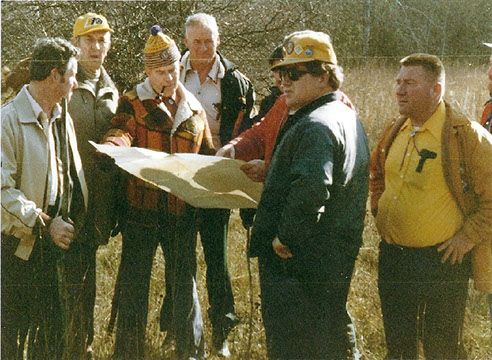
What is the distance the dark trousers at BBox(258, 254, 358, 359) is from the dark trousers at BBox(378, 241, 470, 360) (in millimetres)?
393

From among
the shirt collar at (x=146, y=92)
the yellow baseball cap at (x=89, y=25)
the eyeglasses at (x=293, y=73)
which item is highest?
the yellow baseball cap at (x=89, y=25)

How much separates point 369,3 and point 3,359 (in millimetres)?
2982

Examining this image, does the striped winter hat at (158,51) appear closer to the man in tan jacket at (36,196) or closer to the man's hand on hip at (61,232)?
the man in tan jacket at (36,196)

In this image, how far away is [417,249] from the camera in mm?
3076

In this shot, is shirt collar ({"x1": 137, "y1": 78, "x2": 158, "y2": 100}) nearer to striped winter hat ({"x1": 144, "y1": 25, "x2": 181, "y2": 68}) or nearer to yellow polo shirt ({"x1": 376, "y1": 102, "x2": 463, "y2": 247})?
striped winter hat ({"x1": 144, "y1": 25, "x2": 181, "y2": 68})

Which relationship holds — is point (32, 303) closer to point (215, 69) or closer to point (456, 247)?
point (215, 69)

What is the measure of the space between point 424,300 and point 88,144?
1875 mm

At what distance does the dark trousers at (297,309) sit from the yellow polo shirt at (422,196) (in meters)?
0.41

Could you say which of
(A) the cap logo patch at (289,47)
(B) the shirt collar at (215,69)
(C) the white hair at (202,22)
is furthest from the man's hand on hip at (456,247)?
(C) the white hair at (202,22)

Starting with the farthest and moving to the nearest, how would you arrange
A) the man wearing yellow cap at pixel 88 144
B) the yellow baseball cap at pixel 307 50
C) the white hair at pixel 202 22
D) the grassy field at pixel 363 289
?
the white hair at pixel 202 22 < the grassy field at pixel 363 289 < the man wearing yellow cap at pixel 88 144 < the yellow baseball cap at pixel 307 50

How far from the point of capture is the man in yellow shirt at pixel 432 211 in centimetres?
298

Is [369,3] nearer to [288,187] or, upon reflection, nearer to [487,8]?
[487,8]

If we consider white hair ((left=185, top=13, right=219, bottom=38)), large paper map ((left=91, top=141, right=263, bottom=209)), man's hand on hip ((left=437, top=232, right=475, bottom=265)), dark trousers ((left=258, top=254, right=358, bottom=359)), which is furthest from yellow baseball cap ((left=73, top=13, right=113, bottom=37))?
man's hand on hip ((left=437, top=232, right=475, bottom=265))

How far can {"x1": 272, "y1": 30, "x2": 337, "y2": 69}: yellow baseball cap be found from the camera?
2.72m
